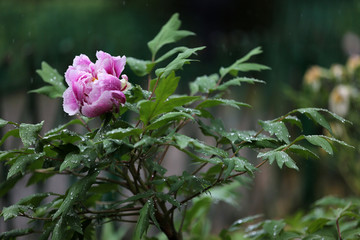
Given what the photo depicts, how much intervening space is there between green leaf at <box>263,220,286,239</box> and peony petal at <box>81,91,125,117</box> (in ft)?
1.39

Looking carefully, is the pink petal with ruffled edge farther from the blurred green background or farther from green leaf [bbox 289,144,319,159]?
the blurred green background

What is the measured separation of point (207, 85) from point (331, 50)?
8.24ft

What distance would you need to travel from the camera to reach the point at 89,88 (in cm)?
86

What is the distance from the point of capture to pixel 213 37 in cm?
438

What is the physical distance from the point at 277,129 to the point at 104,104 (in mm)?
306

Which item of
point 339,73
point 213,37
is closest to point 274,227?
point 339,73

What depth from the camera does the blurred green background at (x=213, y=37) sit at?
2.60 m

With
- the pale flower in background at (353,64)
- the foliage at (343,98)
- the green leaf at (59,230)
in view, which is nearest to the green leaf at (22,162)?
the green leaf at (59,230)

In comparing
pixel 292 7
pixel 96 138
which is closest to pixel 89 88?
pixel 96 138

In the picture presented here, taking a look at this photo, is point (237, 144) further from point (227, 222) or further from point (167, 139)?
point (227, 222)

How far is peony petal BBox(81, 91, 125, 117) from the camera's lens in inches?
33.3

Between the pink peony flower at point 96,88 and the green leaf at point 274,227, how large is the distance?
0.42 meters

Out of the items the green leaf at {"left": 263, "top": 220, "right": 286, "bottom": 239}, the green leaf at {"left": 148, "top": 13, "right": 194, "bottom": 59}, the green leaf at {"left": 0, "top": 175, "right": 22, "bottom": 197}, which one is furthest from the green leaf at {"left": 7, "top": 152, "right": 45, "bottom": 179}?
the green leaf at {"left": 263, "top": 220, "right": 286, "bottom": 239}

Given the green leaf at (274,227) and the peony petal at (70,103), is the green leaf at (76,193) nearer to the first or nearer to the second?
the peony petal at (70,103)
